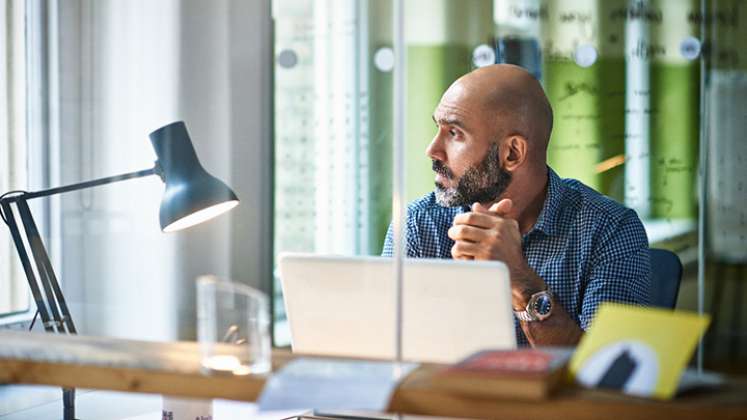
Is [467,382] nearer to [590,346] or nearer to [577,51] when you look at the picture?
[590,346]

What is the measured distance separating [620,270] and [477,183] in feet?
1.43

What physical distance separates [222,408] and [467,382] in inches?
40.1

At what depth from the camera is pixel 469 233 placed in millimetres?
2074

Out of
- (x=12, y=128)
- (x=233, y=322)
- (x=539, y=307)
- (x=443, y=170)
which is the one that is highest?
(x=12, y=128)

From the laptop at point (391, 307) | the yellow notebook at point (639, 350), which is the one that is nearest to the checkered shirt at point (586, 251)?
the laptop at point (391, 307)

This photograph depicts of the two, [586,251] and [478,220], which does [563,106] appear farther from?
[478,220]

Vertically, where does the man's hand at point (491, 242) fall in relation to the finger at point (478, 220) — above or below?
below

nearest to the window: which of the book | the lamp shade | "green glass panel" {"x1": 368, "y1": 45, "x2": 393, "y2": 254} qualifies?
the lamp shade

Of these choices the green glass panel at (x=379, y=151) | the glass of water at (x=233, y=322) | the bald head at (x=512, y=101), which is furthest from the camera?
the green glass panel at (x=379, y=151)

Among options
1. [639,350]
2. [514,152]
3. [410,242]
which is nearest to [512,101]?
[514,152]

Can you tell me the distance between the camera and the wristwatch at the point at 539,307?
2.14 m

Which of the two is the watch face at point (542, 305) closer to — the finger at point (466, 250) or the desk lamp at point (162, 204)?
the finger at point (466, 250)

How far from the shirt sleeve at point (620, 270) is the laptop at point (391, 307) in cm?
66

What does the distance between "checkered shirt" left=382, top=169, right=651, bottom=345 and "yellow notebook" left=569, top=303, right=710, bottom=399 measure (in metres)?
0.94
